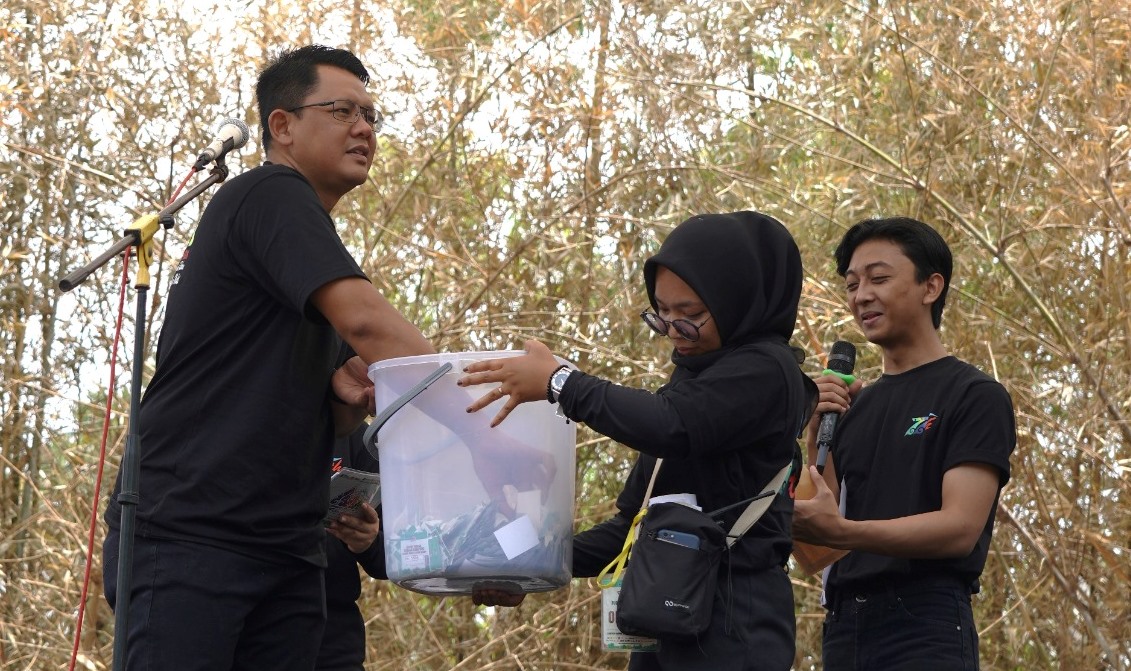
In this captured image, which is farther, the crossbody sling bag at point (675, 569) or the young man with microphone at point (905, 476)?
the young man with microphone at point (905, 476)

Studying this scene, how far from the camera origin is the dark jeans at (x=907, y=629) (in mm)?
2916

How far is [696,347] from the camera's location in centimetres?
266

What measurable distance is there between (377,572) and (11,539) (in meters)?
2.88

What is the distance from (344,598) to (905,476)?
4.91 feet

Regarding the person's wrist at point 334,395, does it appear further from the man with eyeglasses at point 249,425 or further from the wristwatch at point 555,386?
the wristwatch at point 555,386

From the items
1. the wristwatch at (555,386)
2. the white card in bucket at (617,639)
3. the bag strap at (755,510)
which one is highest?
the wristwatch at (555,386)

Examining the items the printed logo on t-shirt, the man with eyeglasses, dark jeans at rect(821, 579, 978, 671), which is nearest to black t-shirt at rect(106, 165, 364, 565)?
the man with eyeglasses

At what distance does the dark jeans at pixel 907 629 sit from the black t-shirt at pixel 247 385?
4.08 ft

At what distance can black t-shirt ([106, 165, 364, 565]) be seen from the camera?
242cm

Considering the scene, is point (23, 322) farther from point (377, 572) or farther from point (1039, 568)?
point (1039, 568)

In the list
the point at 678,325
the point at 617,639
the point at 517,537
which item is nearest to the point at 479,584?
the point at 517,537

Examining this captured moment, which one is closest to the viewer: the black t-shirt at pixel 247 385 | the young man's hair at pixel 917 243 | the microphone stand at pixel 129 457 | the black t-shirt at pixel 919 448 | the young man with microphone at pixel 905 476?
the microphone stand at pixel 129 457

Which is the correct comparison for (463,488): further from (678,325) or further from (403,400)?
(678,325)

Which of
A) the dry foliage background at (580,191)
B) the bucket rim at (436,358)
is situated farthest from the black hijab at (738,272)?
the dry foliage background at (580,191)
